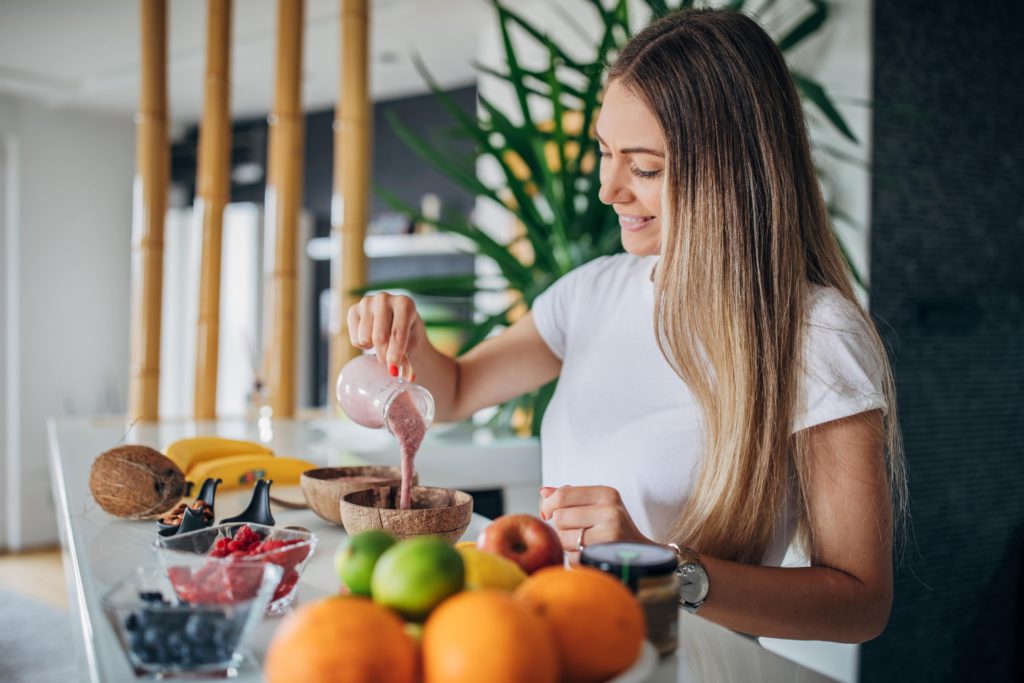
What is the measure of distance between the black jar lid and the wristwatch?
0.70ft

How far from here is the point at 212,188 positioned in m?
2.82

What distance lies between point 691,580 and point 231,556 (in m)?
0.48

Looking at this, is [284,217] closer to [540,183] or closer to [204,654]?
[540,183]

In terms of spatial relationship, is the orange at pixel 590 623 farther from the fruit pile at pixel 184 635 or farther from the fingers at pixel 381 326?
the fingers at pixel 381 326

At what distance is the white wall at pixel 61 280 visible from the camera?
6277 millimetres

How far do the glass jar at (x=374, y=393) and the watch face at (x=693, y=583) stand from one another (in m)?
0.39

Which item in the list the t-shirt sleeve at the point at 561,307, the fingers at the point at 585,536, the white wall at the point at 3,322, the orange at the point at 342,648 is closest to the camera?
the orange at the point at 342,648

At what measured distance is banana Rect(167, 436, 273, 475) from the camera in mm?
1545

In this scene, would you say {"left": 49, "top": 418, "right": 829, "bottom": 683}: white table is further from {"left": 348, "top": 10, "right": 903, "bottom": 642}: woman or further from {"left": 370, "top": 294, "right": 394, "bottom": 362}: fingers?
{"left": 370, "top": 294, "right": 394, "bottom": 362}: fingers

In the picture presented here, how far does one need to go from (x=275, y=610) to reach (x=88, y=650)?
0.54 ft

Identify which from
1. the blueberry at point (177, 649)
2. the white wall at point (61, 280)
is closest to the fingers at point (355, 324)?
the blueberry at point (177, 649)

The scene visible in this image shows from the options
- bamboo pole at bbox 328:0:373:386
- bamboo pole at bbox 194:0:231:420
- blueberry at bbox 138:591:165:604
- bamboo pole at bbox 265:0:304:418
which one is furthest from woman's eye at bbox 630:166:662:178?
bamboo pole at bbox 194:0:231:420

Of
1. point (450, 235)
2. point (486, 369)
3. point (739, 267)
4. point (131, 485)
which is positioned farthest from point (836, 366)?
point (450, 235)

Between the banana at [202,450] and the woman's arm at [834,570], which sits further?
the banana at [202,450]
